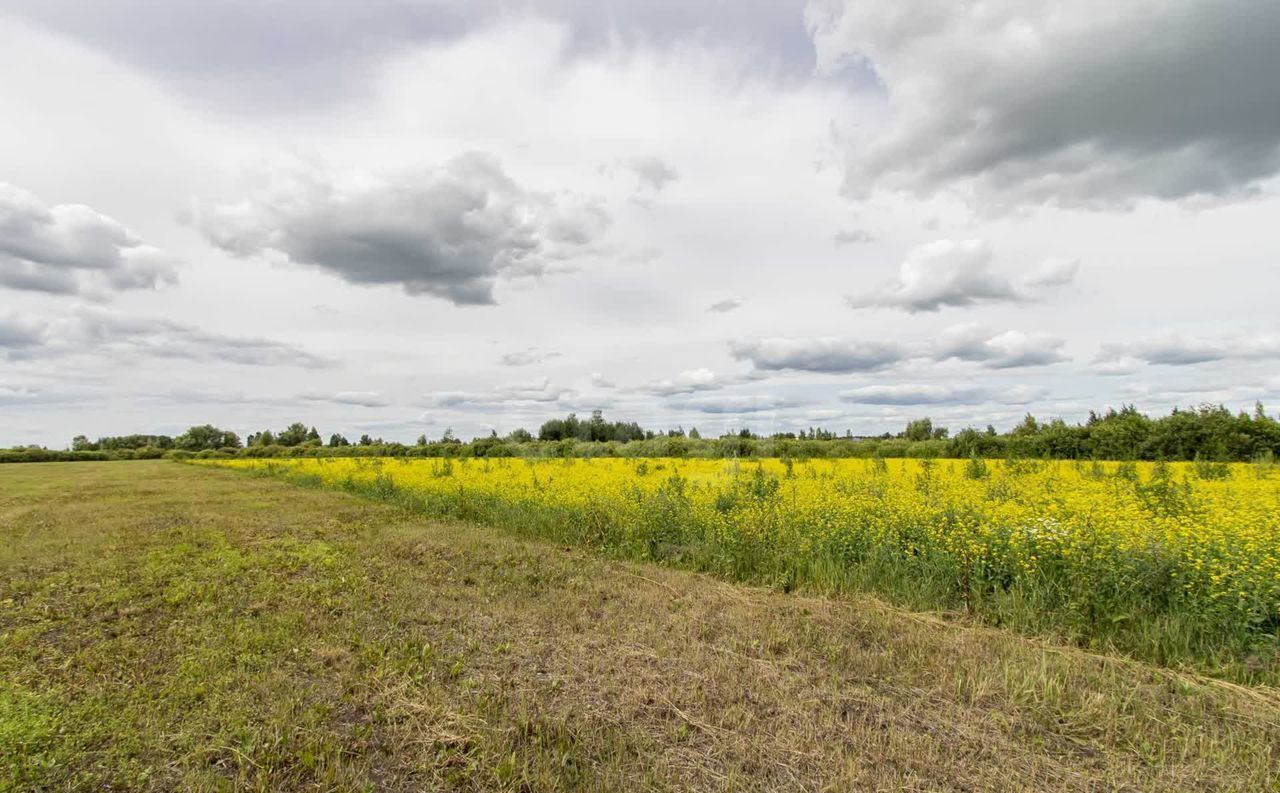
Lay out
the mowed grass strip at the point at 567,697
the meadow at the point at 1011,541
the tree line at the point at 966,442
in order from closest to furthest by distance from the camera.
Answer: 1. the mowed grass strip at the point at 567,697
2. the meadow at the point at 1011,541
3. the tree line at the point at 966,442

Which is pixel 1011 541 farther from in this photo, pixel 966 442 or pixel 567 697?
pixel 966 442

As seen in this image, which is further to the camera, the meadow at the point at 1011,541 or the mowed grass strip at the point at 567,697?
the meadow at the point at 1011,541

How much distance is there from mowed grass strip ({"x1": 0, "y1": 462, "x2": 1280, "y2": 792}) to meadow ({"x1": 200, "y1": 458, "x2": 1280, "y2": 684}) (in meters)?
0.65

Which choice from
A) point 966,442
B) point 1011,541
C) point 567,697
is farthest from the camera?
point 966,442

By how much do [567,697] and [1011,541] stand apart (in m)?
5.49

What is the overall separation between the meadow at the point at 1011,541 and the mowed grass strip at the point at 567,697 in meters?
0.65

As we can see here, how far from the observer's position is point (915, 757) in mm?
Result: 3625

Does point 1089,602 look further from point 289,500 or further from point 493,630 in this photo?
point 289,500

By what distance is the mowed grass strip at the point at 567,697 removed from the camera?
3510 mm

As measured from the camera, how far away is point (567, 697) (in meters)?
4.44

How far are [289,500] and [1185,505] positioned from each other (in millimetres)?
23000

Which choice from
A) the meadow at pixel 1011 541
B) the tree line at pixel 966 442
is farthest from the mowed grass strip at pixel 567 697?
the tree line at pixel 966 442

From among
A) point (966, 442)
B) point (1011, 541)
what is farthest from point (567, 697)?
point (966, 442)

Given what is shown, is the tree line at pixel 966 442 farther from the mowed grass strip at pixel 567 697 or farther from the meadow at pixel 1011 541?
the mowed grass strip at pixel 567 697
